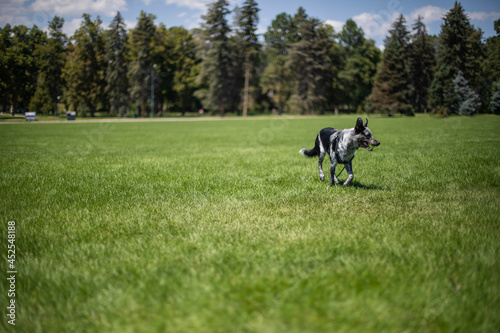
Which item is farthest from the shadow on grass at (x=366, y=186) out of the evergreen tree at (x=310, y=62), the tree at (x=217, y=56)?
the evergreen tree at (x=310, y=62)

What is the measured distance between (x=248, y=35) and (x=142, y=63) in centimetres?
2403

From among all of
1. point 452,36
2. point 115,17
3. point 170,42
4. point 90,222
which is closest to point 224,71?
point 170,42

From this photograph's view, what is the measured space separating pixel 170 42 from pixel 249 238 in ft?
257

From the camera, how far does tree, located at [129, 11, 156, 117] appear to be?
6219cm

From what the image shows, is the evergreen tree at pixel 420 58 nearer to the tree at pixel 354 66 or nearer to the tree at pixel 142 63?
the tree at pixel 354 66

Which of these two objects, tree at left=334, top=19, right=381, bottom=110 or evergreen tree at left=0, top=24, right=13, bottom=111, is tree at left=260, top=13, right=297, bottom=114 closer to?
tree at left=334, top=19, right=381, bottom=110

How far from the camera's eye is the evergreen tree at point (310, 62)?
220 ft

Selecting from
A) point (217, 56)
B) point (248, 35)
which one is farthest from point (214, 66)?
point (248, 35)

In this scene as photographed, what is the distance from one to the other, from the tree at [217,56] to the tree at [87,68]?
2364cm

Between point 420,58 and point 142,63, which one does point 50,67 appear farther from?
point 420,58

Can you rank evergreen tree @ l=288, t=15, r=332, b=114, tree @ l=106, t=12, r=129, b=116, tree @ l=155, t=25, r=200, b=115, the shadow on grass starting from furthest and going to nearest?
tree @ l=155, t=25, r=200, b=115 → evergreen tree @ l=288, t=15, r=332, b=114 → tree @ l=106, t=12, r=129, b=116 → the shadow on grass

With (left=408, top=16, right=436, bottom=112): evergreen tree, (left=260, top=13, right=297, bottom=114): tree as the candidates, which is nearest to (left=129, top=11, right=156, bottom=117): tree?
(left=260, top=13, right=297, bottom=114): tree

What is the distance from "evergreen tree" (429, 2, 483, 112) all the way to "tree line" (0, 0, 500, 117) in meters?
0.17

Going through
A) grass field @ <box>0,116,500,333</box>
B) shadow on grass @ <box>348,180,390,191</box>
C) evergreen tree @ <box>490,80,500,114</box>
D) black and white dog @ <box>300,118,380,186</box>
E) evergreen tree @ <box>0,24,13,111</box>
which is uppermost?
evergreen tree @ <box>0,24,13,111</box>
